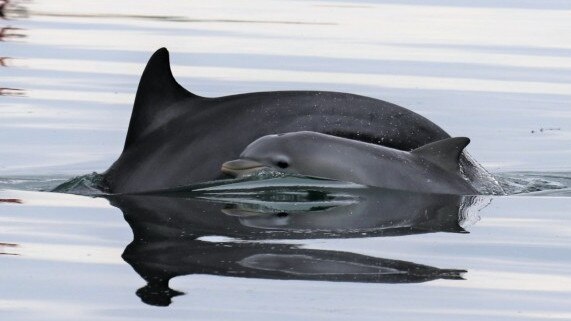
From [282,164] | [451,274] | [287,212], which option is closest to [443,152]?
[282,164]

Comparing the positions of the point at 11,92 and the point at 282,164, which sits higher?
the point at 11,92

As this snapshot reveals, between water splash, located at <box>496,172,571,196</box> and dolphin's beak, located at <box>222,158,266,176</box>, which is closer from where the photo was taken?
dolphin's beak, located at <box>222,158,266,176</box>

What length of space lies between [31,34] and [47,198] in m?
13.7

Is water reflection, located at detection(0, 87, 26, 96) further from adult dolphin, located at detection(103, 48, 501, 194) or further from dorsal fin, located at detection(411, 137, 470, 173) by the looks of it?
dorsal fin, located at detection(411, 137, 470, 173)

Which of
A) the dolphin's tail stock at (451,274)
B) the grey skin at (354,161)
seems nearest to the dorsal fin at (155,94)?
the grey skin at (354,161)

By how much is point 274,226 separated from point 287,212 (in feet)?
2.21

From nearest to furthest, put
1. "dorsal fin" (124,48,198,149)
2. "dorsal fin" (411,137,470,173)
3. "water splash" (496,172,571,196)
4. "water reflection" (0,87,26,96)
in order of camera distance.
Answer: "dorsal fin" (411,137,470,173)
"dorsal fin" (124,48,198,149)
"water splash" (496,172,571,196)
"water reflection" (0,87,26,96)

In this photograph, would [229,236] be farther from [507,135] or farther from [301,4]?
[301,4]

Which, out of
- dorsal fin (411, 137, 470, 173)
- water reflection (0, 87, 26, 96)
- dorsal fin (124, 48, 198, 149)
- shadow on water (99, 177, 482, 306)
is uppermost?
water reflection (0, 87, 26, 96)

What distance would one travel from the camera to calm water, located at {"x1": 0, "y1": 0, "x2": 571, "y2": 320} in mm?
8562

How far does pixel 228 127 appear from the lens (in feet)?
41.4

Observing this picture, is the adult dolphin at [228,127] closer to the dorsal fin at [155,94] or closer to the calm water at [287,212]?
the dorsal fin at [155,94]

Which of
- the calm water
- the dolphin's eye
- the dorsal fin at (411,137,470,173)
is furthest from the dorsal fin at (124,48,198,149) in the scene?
the dorsal fin at (411,137,470,173)

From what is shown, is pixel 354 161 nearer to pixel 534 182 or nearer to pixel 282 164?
pixel 282 164
